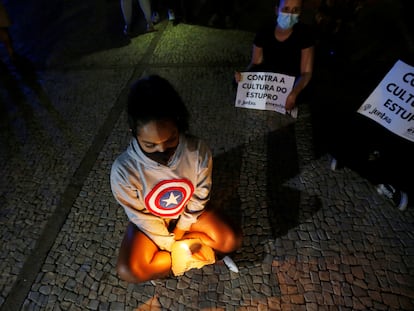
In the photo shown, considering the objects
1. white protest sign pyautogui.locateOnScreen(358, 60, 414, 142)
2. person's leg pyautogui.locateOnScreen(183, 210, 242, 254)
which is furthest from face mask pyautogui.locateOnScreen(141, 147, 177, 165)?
white protest sign pyautogui.locateOnScreen(358, 60, 414, 142)

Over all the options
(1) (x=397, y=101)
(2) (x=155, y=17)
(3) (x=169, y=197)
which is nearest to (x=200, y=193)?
(3) (x=169, y=197)

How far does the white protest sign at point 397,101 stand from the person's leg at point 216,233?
1.54 m

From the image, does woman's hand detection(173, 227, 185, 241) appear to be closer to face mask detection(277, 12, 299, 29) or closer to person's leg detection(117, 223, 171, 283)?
person's leg detection(117, 223, 171, 283)

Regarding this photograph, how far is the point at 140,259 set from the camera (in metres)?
1.97

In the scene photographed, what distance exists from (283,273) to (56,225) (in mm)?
2066

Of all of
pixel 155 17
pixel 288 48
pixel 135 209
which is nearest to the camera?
pixel 135 209

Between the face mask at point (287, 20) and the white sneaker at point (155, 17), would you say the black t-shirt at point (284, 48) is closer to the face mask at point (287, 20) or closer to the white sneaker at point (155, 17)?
the face mask at point (287, 20)

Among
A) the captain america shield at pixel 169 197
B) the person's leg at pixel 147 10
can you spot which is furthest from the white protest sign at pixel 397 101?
the person's leg at pixel 147 10

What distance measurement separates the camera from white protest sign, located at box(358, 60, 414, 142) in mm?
2264

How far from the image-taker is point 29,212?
9.33 ft

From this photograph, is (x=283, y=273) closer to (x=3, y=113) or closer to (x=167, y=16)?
(x=3, y=113)

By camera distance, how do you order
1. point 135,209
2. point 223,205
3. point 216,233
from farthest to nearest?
point 223,205, point 216,233, point 135,209

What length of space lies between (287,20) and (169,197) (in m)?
2.26

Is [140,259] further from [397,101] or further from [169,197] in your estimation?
[397,101]
